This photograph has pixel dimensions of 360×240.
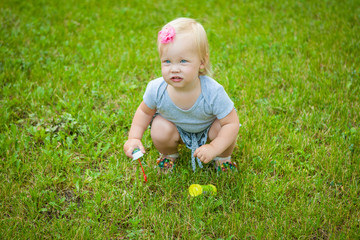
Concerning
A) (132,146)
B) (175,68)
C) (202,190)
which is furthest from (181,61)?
(202,190)

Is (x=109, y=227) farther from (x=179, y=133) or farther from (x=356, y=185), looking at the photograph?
(x=356, y=185)

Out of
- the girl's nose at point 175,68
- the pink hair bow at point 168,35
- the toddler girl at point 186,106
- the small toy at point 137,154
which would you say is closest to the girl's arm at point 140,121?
the toddler girl at point 186,106

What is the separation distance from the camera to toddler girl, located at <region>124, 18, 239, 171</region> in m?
2.05

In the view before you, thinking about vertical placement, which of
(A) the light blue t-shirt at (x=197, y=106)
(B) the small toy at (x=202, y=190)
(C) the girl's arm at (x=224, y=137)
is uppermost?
(A) the light blue t-shirt at (x=197, y=106)

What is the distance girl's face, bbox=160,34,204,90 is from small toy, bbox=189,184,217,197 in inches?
28.6

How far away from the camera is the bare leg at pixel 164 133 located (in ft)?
7.92

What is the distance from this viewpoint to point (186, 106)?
7.50 ft

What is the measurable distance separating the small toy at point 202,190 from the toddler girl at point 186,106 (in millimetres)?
194

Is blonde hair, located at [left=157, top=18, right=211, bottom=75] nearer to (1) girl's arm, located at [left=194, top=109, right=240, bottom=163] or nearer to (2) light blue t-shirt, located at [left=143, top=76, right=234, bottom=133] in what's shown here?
(2) light blue t-shirt, located at [left=143, top=76, right=234, bottom=133]

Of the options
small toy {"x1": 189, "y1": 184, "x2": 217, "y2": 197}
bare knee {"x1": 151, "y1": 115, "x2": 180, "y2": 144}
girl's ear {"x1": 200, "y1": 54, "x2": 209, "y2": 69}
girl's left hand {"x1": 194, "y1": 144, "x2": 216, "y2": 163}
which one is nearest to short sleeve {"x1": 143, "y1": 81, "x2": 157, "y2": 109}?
bare knee {"x1": 151, "y1": 115, "x2": 180, "y2": 144}

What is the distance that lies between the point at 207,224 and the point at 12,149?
67.8 inches

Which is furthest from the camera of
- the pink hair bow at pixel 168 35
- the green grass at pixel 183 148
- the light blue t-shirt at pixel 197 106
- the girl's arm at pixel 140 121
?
the girl's arm at pixel 140 121

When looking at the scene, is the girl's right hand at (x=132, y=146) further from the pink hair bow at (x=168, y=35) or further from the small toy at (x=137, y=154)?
the pink hair bow at (x=168, y=35)

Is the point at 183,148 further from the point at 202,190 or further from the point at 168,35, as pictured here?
the point at 168,35
